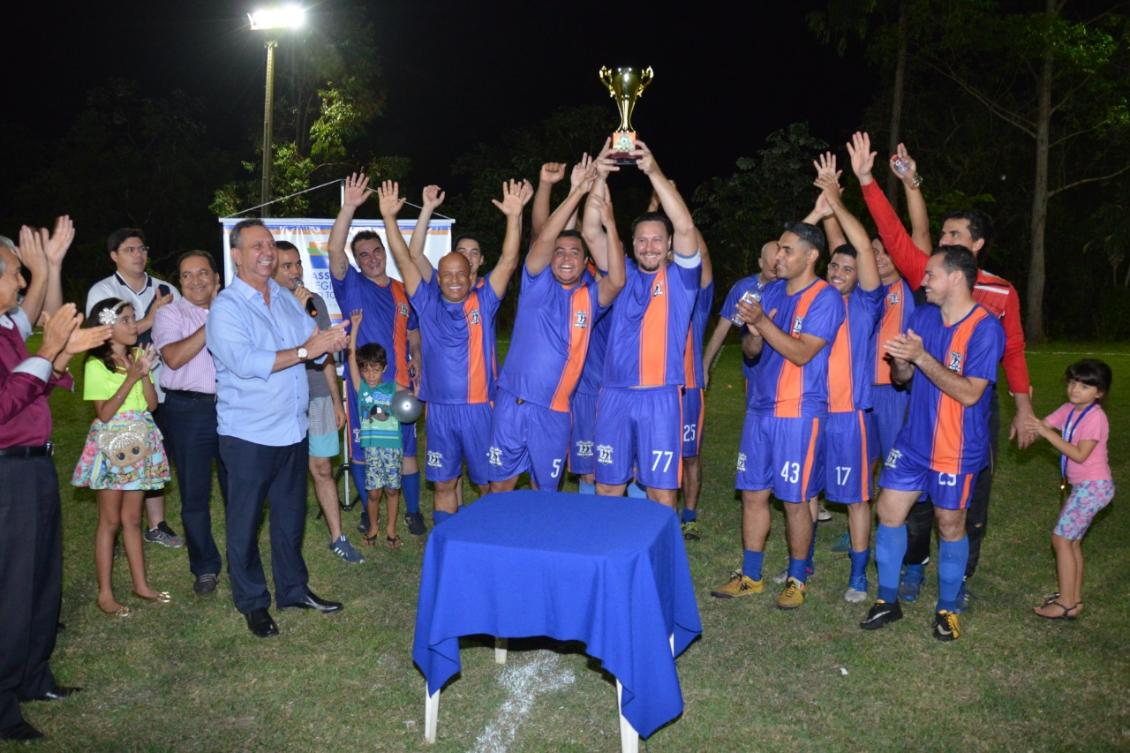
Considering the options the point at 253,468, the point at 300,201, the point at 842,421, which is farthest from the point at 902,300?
the point at 300,201

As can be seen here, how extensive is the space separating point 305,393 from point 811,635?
3.31m

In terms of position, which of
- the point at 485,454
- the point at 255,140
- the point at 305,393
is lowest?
the point at 485,454

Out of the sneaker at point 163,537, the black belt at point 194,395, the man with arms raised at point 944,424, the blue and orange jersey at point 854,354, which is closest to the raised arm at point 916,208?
the blue and orange jersey at point 854,354

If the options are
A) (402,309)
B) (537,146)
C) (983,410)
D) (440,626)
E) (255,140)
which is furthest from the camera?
(537,146)

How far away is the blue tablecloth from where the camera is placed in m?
3.62

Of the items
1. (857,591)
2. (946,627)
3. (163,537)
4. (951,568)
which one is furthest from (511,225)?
(163,537)

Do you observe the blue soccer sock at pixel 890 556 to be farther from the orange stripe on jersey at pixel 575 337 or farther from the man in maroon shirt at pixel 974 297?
the orange stripe on jersey at pixel 575 337

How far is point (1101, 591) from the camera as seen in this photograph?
19.5 feet

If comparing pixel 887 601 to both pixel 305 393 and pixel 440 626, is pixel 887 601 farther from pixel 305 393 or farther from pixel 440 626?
pixel 305 393

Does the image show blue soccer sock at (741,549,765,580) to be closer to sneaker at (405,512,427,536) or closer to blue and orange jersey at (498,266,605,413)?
blue and orange jersey at (498,266,605,413)

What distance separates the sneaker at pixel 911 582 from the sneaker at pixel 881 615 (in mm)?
400

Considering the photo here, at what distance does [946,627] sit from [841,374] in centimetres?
166

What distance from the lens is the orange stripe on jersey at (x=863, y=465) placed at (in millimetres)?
5820

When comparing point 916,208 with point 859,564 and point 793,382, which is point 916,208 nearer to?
point 793,382
